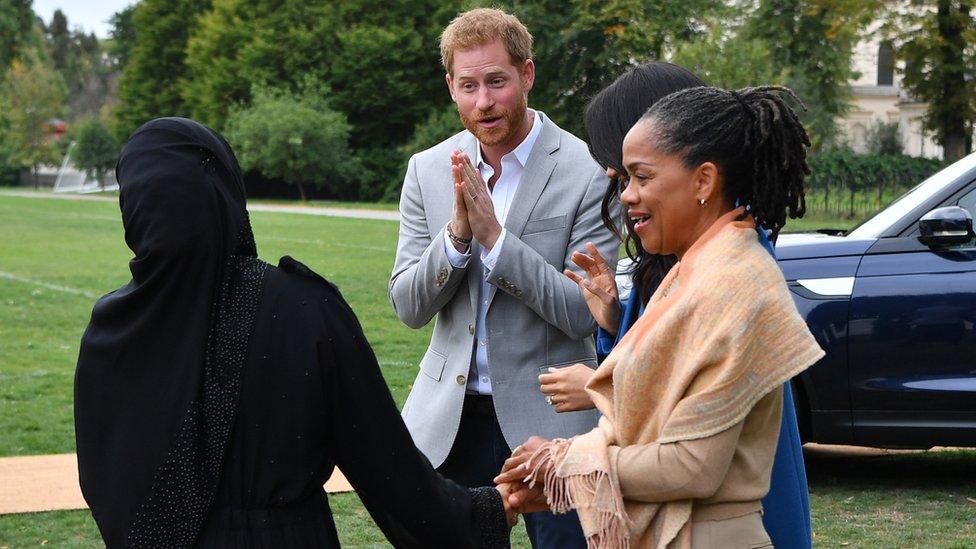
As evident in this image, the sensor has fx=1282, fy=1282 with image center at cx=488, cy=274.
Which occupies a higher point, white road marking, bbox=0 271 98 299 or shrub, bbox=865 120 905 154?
shrub, bbox=865 120 905 154

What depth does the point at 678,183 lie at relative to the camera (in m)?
2.65

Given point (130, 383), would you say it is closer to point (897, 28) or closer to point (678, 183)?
point (678, 183)

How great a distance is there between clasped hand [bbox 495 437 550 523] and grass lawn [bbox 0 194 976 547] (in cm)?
356

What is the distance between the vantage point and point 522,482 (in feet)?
10.2

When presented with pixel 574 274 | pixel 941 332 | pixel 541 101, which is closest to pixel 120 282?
pixel 941 332

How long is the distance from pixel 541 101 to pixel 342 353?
4782 cm

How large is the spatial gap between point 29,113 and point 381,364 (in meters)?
84.1

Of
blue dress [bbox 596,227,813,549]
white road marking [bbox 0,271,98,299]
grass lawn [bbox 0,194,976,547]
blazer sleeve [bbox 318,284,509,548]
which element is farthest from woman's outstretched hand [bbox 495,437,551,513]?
white road marking [bbox 0,271,98,299]

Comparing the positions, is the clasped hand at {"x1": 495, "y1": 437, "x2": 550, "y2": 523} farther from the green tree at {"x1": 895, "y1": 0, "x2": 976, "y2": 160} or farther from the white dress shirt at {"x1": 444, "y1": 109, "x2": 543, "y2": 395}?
the green tree at {"x1": 895, "y1": 0, "x2": 976, "y2": 160}

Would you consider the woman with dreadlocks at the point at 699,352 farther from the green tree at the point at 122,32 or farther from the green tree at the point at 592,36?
the green tree at the point at 122,32

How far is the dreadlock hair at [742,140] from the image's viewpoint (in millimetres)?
2639

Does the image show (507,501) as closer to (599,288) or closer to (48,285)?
(599,288)

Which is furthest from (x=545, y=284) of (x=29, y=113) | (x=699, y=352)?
(x=29, y=113)

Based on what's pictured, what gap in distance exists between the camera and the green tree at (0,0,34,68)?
Result: 9709 cm
